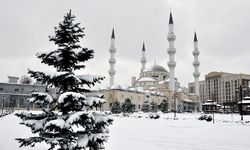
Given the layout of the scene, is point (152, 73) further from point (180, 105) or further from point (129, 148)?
point (129, 148)

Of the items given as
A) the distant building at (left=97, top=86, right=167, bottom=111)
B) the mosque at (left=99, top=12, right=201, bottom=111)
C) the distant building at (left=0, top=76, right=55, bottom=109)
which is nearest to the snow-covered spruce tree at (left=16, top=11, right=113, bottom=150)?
the distant building at (left=0, top=76, right=55, bottom=109)

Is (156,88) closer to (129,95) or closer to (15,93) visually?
(129,95)

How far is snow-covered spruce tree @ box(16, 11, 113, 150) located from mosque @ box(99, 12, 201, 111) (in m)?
58.9

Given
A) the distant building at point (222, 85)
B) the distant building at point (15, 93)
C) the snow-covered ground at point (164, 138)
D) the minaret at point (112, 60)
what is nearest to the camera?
the snow-covered ground at point (164, 138)

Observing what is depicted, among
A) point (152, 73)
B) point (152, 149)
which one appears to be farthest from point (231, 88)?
point (152, 149)

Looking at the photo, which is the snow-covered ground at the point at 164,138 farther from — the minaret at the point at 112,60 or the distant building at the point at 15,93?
the minaret at the point at 112,60

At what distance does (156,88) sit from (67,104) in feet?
285

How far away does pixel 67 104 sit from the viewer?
735 centimetres

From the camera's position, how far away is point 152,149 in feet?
44.9

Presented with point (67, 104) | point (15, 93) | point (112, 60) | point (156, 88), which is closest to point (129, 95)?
point (112, 60)

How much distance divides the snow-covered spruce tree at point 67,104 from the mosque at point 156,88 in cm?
5895

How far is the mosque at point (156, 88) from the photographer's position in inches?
2965

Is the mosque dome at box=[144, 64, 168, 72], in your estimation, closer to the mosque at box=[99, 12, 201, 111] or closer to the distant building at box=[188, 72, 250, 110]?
the mosque at box=[99, 12, 201, 111]

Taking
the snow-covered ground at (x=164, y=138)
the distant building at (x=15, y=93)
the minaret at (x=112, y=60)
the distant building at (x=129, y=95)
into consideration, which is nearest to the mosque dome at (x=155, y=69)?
the distant building at (x=129, y=95)
